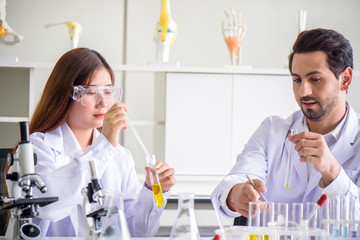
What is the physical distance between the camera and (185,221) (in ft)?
4.30

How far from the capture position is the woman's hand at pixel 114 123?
181 cm

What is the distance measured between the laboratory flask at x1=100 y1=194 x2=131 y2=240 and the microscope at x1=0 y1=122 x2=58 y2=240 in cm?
23

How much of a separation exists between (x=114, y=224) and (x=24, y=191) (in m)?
0.34

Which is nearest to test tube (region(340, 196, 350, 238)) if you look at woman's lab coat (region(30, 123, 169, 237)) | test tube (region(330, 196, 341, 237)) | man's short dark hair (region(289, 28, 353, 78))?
test tube (region(330, 196, 341, 237))

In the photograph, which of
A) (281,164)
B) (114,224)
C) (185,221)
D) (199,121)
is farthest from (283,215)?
(199,121)

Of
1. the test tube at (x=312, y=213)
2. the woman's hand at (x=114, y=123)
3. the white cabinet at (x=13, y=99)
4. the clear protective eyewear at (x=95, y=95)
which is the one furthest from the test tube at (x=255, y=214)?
the white cabinet at (x=13, y=99)

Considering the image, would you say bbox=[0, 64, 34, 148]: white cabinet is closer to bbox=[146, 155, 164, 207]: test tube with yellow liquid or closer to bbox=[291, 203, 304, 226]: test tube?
bbox=[146, 155, 164, 207]: test tube with yellow liquid

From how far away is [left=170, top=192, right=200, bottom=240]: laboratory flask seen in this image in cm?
131

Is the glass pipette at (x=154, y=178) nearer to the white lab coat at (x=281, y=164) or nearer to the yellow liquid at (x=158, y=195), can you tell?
the yellow liquid at (x=158, y=195)

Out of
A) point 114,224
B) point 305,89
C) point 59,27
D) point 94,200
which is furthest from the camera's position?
point 59,27

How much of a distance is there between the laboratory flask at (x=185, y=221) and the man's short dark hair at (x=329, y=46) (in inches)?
50.2

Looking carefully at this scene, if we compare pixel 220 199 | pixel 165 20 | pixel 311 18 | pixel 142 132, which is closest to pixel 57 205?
A: pixel 220 199

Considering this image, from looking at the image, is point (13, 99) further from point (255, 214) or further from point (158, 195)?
point (255, 214)

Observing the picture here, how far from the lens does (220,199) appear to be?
214 cm
